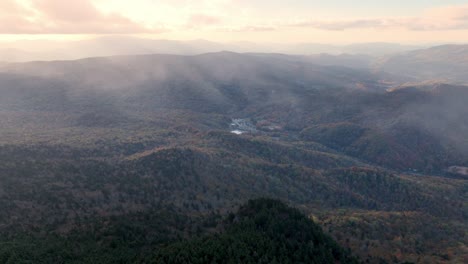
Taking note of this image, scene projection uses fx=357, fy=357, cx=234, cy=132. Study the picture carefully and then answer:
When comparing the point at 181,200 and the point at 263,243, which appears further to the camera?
the point at 181,200

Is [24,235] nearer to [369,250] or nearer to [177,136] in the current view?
[369,250]

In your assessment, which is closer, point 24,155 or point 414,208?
point 24,155

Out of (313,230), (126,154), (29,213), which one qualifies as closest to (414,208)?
(313,230)

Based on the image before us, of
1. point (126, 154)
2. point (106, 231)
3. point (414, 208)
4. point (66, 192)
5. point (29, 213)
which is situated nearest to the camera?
point (106, 231)

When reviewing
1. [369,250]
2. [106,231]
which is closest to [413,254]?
[369,250]

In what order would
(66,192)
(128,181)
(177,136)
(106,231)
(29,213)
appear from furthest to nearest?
1. (177,136)
2. (128,181)
3. (66,192)
4. (29,213)
5. (106,231)

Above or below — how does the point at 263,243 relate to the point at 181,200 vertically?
above

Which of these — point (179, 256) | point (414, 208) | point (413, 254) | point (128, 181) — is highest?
point (179, 256)

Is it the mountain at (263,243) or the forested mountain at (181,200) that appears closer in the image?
the mountain at (263,243)

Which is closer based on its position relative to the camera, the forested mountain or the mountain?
the mountain

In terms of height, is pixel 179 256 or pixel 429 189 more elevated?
pixel 179 256
